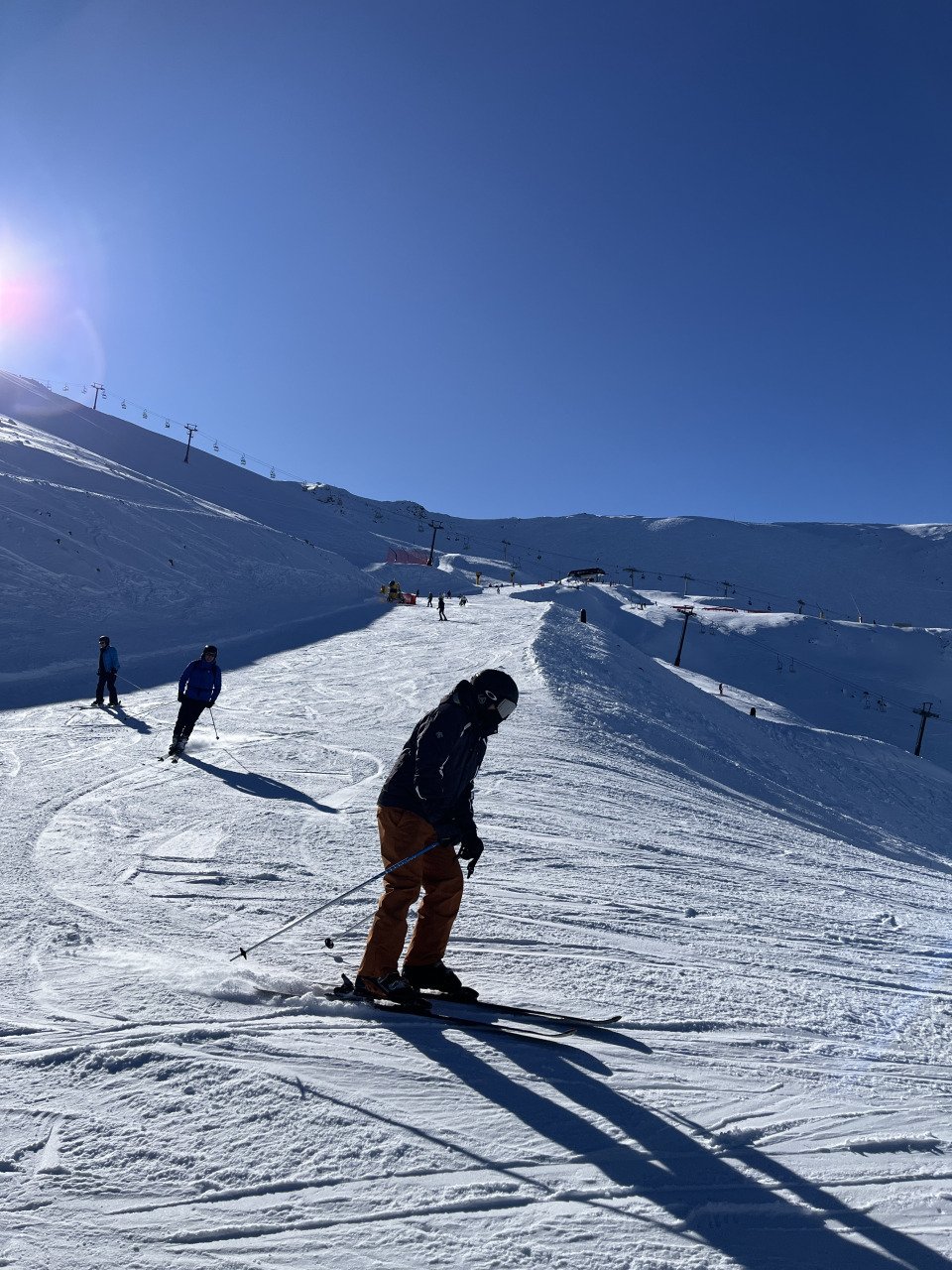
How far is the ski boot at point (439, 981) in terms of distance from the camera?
398 cm

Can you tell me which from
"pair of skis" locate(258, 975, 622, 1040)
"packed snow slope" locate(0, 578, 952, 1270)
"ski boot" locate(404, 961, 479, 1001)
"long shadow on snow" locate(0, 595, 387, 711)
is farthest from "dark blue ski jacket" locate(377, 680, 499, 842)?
"long shadow on snow" locate(0, 595, 387, 711)

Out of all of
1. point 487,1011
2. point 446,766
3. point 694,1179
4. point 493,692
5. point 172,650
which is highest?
point 493,692

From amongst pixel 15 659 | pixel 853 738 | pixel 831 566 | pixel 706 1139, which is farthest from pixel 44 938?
pixel 831 566

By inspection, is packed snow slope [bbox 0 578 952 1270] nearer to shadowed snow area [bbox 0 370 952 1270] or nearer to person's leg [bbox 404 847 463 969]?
shadowed snow area [bbox 0 370 952 1270]

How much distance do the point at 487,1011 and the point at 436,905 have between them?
60cm

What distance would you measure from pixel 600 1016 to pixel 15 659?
18792 millimetres

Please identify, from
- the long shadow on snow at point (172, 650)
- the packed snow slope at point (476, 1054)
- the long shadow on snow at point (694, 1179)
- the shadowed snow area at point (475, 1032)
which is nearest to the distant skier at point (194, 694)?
the shadowed snow area at point (475, 1032)

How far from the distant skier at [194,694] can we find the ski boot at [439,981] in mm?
7578

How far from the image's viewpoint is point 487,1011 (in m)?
3.91

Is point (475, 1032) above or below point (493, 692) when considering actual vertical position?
below

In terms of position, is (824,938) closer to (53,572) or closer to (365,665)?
(365,665)

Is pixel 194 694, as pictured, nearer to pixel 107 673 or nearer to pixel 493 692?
pixel 107 673

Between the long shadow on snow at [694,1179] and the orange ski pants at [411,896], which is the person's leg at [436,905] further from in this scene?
the long shadow on snow at [694,1179]

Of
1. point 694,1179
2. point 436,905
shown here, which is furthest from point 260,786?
point 694,1179
